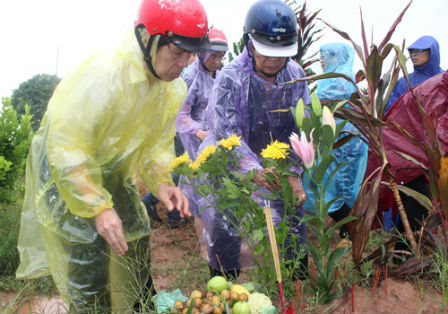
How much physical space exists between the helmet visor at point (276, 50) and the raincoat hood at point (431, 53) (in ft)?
9.32

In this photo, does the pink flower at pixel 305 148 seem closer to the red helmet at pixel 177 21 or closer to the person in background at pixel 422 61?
the red helmet at pixel 177 21

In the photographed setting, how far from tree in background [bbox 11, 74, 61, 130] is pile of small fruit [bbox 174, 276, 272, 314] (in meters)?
9.32

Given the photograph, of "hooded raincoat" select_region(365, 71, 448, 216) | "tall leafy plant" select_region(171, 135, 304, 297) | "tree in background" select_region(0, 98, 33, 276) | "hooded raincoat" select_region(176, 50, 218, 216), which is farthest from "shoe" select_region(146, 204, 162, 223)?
"tall leafy plant" select_region(171, 135, 304, 297)

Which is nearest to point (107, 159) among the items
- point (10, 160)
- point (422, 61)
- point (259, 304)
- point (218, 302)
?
point (218, 302)

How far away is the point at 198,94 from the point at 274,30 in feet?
6.02

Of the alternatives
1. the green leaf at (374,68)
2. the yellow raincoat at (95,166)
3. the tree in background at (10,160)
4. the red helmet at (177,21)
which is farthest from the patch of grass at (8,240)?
the green leaf at (374,68)

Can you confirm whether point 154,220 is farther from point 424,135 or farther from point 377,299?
point 377,299

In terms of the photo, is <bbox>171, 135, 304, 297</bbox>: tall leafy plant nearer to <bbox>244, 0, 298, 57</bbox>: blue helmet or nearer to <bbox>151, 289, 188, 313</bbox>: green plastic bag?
<bbox>151, 289, 188, 313</bbox>: green plastic bag

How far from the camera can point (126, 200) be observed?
2111mm

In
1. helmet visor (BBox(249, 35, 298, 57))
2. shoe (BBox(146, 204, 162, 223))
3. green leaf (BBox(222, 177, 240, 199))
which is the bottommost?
shoe (BBox(146, 204, 162, 223))

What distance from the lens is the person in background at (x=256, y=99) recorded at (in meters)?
2.29

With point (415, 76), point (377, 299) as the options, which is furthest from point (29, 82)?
point (377, 299)

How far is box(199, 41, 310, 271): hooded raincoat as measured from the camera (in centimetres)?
240

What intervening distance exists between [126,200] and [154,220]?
258 centimetres
